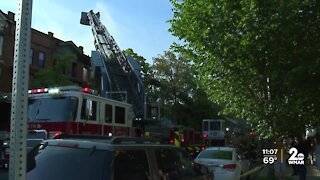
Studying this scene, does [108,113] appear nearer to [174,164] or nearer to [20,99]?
[174,164]

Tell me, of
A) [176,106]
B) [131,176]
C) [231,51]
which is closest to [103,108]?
[231,51]

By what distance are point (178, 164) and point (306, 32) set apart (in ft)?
23.8

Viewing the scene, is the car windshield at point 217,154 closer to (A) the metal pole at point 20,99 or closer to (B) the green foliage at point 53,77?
(A) the metal pole at point 20,99

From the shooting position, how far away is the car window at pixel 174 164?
18.8ft

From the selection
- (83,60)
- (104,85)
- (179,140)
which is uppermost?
(83,60)

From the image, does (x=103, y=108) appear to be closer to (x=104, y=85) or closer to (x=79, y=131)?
(x=79, y=131)

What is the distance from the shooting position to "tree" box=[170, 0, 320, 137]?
11656 mm

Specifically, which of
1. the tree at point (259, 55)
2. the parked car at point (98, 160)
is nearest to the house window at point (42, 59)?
the tree at point (259, 55)

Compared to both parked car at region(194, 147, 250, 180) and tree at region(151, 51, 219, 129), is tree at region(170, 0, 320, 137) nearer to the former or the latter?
parked car at region(194, 147, 250, 180)

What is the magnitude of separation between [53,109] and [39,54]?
2652cm

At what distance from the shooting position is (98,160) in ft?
16.1

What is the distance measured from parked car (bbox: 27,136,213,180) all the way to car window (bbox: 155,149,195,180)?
0.02 m

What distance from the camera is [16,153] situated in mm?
2420

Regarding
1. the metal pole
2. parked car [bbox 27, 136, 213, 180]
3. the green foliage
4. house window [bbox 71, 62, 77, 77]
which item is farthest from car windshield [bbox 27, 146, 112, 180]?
house window [bbox 71, 62, 77, 77]
